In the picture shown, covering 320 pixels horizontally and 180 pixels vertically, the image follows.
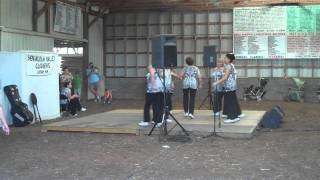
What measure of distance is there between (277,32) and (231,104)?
1301 centimetres

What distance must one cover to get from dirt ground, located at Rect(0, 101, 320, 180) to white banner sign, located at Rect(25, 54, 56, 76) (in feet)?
7.90

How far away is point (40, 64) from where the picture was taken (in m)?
14.9

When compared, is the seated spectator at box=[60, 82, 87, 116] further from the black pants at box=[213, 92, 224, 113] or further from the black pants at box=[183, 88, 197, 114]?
the black pants at box=[213, 92, 224, 113]

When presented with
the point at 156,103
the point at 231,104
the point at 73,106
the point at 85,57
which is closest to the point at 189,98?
the point at 231,104

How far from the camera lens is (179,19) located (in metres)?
26.1

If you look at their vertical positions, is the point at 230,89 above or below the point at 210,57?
below

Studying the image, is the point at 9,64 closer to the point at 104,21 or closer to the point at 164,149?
the point at 164,149

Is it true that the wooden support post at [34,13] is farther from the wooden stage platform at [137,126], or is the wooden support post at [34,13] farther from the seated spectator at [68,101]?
the wooden stage platform at [137,126]

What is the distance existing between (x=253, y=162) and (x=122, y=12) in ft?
61.6

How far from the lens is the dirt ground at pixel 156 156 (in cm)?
788

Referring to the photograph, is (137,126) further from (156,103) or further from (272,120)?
(272,120)

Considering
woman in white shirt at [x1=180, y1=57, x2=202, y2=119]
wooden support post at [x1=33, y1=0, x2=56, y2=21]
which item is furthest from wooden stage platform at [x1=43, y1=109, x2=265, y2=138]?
wooden support post at [x1=33, y1=0, x2=56, y2=21]

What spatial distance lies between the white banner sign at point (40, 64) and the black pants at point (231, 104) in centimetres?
512

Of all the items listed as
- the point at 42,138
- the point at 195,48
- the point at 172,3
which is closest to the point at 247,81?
the point at 195,48
